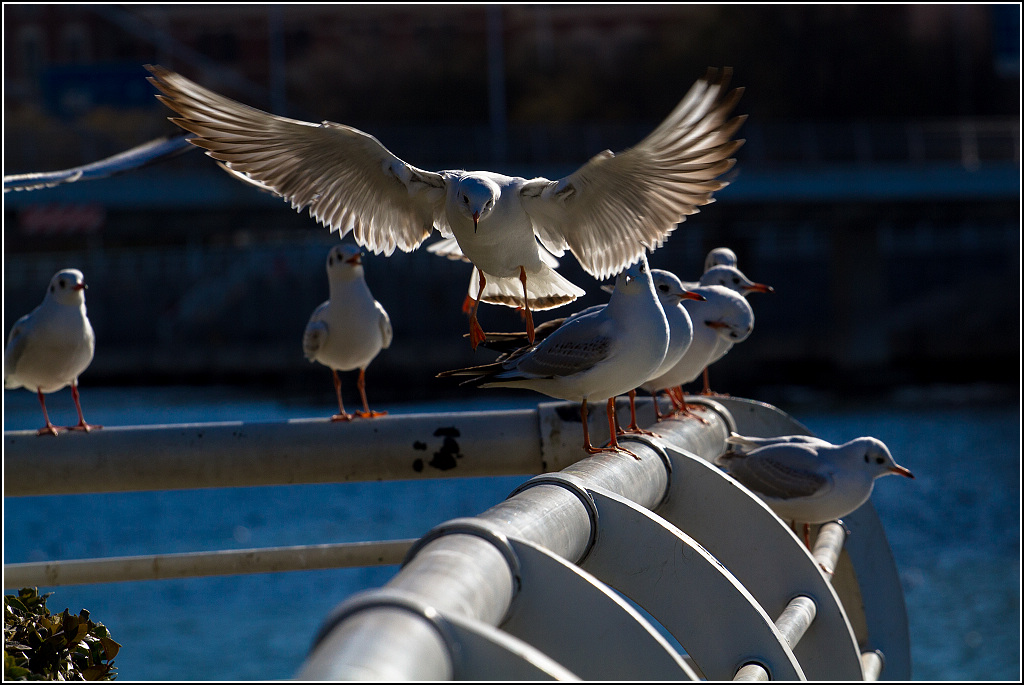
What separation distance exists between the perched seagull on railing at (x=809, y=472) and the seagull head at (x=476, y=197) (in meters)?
1.08

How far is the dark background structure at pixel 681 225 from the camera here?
26781 millimetres

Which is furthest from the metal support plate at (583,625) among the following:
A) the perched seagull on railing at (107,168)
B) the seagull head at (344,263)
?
the seagull head at (344,263)

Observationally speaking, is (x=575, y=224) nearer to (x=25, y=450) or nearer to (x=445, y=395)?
(x=25, y=450)

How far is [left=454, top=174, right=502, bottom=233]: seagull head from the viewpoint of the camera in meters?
3.82

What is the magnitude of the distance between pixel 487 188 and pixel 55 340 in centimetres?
267

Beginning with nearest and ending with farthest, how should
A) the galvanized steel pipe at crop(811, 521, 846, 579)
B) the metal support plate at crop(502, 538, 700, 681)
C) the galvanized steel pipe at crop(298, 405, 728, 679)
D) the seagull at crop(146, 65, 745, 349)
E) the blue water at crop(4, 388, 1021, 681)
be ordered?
the galvanized steel pipe at crop(298, 405, 728, 679)
the metal support plate at crop(502, 538, 700, 681)
the galvanized steel pipe at crop(811, 521, 846, 579)
the seagull at crop(146, 65, 745, 349)
the blue water at crop(4, 388, 1021, 681)

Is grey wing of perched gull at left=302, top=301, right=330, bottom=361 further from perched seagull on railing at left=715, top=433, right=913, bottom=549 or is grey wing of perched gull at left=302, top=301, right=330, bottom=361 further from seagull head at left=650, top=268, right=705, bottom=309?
perched seagull on railing at left=715, top=433, right=913, bottom=549

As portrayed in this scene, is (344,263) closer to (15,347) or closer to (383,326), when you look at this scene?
(383,326)

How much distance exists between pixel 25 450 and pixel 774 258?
2985 cm

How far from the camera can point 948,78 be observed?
39.7 meters

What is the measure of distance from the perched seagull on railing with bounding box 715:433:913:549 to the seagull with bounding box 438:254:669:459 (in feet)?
2.33

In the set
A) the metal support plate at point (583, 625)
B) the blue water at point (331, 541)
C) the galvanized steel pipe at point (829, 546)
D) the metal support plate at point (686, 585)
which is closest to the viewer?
the metal support plate at point (583, 625)

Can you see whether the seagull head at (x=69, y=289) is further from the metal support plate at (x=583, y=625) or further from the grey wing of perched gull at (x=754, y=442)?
the metal support plate at (x=583, y=625)

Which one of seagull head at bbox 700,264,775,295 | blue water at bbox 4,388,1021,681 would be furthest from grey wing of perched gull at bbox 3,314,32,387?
blue water at bbox 4,388,1021,681
